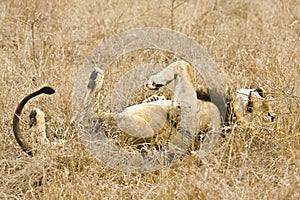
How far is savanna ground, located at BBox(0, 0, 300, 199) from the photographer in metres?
2.32

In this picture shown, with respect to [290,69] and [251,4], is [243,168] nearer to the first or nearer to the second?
[290,69]

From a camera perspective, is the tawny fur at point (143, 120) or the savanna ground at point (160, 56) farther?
the tawny fur at point (143, 120)

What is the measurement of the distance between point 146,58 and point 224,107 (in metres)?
1.19

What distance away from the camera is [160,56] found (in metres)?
3.91

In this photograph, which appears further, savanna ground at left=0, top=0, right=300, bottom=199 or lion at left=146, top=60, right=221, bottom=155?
lion at left=146, top=60, right=221, bottom=155

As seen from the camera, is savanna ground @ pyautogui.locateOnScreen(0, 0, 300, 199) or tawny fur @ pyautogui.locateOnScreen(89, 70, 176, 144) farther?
tawny fur @ pyautogui.locateOnScreen(89, 70, 176, 144)

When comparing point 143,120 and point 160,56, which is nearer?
point 143,120

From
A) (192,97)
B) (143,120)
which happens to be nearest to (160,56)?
(192,97)

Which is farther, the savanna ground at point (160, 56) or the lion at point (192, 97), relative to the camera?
the lion at point (192, 97)

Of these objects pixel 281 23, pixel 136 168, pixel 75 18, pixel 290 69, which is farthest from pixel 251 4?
pixel 136 168

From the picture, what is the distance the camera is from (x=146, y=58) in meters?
3.86

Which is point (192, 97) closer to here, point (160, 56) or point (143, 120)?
point (143, 120)

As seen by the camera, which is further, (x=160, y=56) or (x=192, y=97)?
(x=160, y=56)

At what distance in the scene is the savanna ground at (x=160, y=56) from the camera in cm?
232
